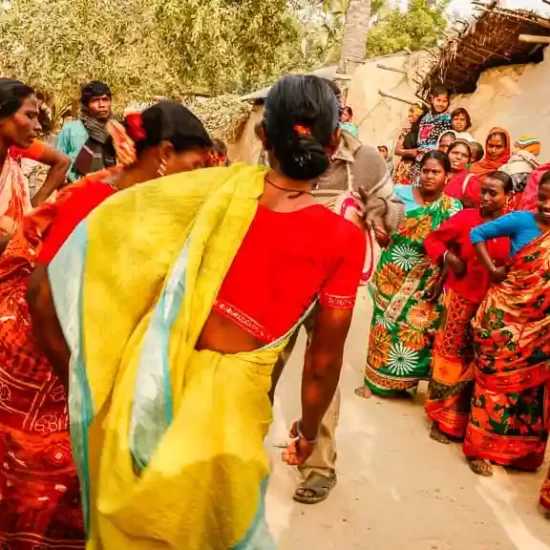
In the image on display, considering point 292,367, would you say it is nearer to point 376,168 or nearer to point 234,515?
point 376,168

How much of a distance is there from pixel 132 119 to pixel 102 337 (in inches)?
28.6

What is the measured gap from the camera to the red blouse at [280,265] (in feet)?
5.13

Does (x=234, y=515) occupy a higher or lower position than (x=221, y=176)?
lower

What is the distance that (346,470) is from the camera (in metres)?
3.61

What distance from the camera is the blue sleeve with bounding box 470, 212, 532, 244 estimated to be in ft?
11.6

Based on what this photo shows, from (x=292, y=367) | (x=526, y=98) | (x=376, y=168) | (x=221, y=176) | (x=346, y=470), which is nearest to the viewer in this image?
(x=221, y=176)

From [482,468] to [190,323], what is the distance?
2.73m

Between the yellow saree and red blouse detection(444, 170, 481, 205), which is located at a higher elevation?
the yellow saree

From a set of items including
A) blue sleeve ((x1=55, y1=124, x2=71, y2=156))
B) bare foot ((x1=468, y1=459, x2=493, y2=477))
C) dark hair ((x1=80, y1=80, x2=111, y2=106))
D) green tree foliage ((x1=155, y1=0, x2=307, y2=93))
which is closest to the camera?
bare foot ((x1=468, y1=459, x2=493, y2=477))

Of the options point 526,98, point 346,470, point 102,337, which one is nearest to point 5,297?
point 102,337

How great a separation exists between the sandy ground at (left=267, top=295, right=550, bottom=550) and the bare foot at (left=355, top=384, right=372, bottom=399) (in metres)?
0.33

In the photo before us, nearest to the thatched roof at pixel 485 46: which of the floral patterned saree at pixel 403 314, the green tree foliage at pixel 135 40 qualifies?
the floral patterned saree at pixel 403 314

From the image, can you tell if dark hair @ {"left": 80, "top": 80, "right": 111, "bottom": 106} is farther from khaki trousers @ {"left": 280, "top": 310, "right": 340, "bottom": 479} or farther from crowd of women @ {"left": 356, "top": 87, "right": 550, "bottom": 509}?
khaki trousers @ {"left": 280, "top": 310, "right": 340, "bottom": 479}

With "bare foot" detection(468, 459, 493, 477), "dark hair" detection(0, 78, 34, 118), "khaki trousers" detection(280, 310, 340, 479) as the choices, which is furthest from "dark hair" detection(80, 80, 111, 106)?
"bare foot" detection(468, 459, 493, 477)
